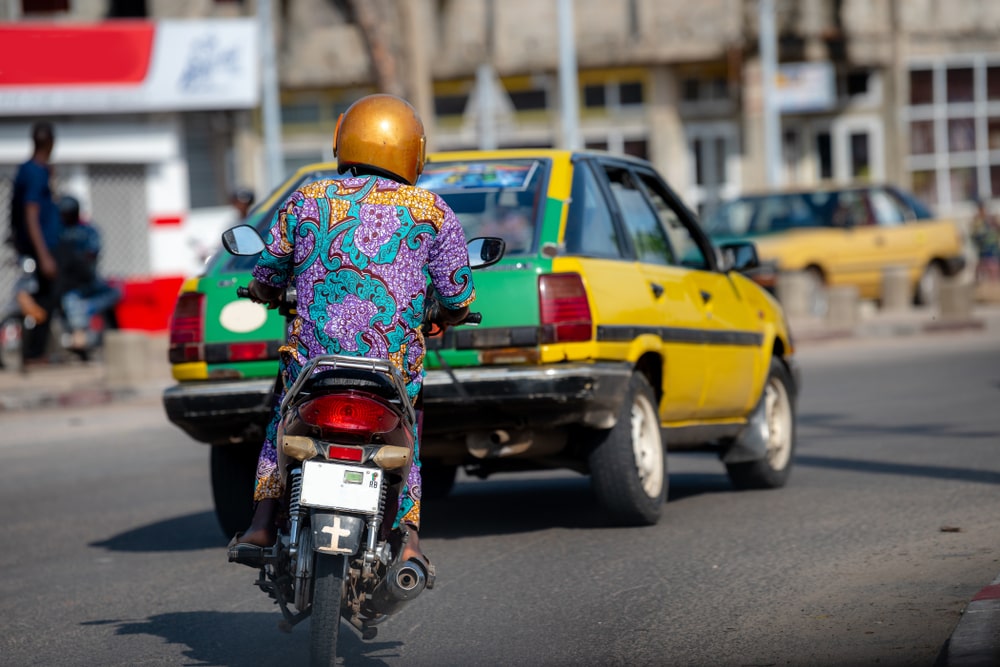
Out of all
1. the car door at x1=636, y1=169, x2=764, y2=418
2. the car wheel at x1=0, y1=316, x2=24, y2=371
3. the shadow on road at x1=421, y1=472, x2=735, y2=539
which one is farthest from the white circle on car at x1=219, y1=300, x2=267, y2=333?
the car wheel at x1=0, y1=316, x2=24, y2=371

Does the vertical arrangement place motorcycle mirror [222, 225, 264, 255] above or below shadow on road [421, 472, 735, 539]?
above

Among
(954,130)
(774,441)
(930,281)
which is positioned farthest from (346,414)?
(954,130)

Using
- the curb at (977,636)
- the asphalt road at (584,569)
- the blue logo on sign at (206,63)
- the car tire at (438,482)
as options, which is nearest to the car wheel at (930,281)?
the blue logo on sign at (206,63)

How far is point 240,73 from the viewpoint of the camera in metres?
28.8

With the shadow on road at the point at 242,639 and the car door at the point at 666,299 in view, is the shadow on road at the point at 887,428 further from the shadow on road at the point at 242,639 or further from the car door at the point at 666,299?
the shadow on road at the point at 242,639

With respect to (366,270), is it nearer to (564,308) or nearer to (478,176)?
(564,308)

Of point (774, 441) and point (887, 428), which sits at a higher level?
point (774, 441)

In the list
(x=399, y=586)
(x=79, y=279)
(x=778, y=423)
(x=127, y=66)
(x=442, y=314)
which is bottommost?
(x=79, y=279)

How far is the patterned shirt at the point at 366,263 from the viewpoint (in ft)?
16.9

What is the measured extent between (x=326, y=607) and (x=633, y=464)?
3132 millimetres

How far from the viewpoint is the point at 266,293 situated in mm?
5570

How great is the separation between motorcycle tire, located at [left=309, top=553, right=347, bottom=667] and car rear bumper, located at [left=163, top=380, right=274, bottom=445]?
9.08ft

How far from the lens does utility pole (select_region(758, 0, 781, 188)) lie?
3578 cm

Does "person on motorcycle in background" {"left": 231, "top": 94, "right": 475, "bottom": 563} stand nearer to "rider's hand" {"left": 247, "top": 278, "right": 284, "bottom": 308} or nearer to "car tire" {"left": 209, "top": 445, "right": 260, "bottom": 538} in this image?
"rider's hand" {"left": 247, "top": 278, "right": 284, "bottom": 308}
